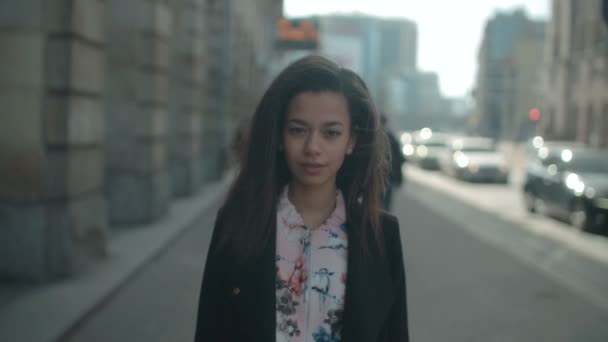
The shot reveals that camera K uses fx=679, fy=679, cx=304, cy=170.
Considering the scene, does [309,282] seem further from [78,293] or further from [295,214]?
[78,293]

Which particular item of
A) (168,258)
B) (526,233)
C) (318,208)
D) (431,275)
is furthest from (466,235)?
(318,208)

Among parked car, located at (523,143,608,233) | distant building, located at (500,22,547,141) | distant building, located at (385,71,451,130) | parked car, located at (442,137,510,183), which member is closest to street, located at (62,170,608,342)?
parked car, located at (523,143,608,233)

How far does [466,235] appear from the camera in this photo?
1116 cm

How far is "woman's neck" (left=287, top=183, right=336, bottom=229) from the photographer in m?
2.22

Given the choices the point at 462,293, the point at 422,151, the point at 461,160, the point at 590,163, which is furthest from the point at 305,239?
the point at 422,151

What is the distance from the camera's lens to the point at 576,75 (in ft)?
130

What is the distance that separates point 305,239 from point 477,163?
2256 cm

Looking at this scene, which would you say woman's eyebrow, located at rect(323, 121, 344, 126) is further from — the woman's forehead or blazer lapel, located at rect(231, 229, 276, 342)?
blazer lapel, located at rect(231, 229, 276, 342)

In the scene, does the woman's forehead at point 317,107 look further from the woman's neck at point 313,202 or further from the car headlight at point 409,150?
the car headlight at point 409,150

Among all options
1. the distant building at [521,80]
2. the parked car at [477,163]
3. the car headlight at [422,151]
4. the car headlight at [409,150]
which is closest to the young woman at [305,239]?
the parked car at [477,163]

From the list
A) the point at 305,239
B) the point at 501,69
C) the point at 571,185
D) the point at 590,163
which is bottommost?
the point at 571,185

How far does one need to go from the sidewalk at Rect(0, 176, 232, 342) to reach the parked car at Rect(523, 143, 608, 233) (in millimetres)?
6809

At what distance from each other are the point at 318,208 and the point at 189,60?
14.0 m

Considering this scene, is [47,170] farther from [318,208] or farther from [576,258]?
[576,258]
